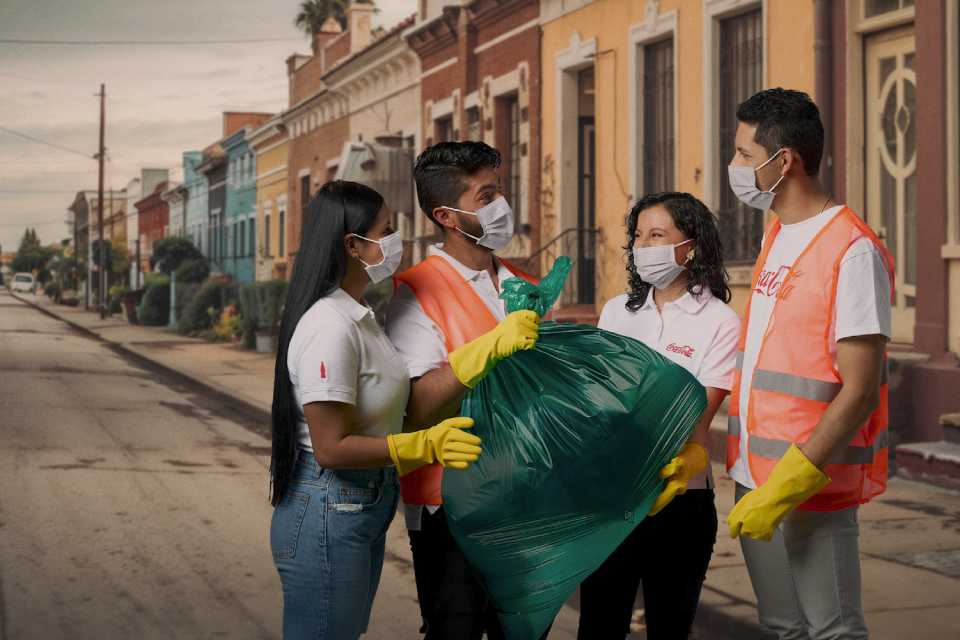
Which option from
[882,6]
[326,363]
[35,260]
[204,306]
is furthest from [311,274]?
[35,260]

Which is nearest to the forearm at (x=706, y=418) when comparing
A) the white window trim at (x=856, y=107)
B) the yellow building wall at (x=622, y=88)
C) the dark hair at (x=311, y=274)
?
the dark hair at (x=311, y=274)

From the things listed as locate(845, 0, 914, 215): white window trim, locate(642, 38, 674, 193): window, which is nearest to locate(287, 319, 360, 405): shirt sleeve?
locate(845, 0, 914, 215): white window trim

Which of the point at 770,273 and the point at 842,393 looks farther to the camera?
the point at 770,273

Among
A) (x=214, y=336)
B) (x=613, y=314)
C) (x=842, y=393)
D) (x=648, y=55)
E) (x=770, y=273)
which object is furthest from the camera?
(x=214, y=336)

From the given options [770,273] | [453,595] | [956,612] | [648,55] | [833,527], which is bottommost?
[956,612]

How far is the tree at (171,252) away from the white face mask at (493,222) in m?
39.7

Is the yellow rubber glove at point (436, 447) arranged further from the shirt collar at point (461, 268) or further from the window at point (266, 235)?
the window at point (266, 235)

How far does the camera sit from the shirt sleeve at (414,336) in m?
3.47

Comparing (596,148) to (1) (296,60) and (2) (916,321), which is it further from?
(1) (296,60)

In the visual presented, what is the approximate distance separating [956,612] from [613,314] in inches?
105

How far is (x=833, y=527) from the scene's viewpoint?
3.16m

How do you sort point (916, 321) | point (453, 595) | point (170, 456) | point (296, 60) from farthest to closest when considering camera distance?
point (296, 60)
point (170, 456)
point (916, 321)
point (453, 595)

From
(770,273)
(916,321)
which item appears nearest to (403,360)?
(770,273)

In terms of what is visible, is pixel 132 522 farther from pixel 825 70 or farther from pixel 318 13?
pixel 318 13
